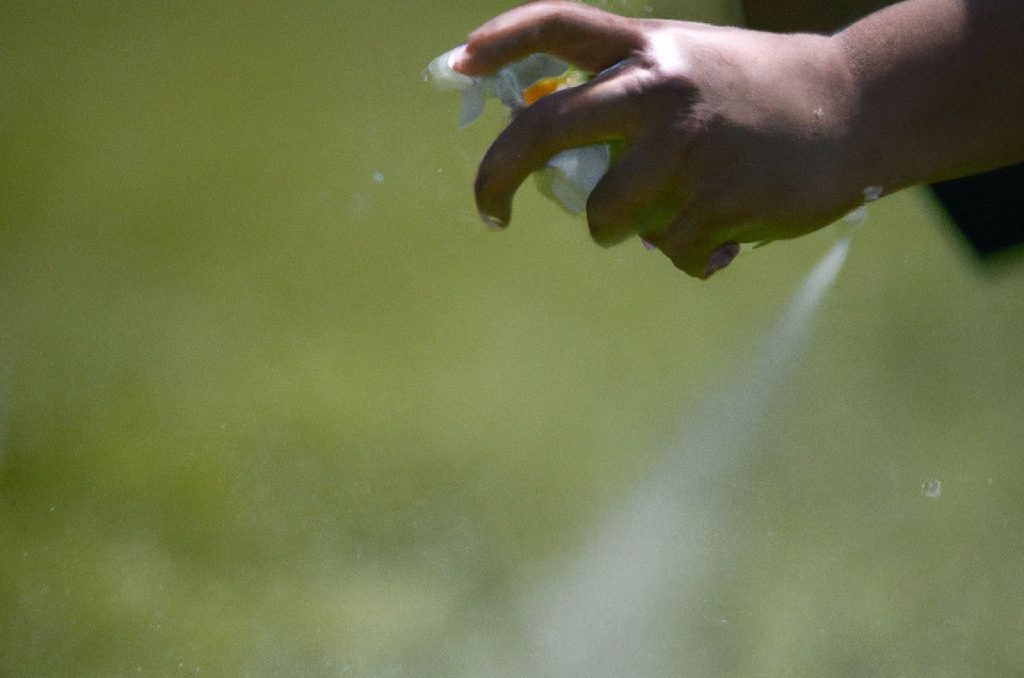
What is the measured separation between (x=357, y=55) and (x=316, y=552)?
44 centimetres

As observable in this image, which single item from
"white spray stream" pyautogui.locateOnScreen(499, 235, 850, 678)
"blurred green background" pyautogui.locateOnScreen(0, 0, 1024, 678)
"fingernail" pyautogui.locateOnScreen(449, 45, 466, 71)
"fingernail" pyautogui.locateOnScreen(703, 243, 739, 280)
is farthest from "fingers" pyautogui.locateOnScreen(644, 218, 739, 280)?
"white spray stream" pyautogui.locateOnScreen(499, 235, 850, 678)

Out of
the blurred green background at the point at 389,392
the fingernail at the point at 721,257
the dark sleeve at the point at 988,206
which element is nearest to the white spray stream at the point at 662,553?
the blurred green background at the point at 389,392

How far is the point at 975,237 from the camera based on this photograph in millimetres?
947

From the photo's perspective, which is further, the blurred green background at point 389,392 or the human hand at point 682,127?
the blurred green background at point 389,392

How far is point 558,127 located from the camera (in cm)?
46

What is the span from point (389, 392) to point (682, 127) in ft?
1.59

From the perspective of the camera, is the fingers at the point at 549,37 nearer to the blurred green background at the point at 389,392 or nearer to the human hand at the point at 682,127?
the human hand at the point at 682,127

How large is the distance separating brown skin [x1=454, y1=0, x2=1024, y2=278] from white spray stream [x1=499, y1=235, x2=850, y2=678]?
436mm

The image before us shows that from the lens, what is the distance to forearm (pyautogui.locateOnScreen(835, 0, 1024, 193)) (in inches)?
20.1

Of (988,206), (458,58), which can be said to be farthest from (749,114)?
(988,206)

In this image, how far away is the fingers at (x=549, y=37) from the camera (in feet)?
1.55

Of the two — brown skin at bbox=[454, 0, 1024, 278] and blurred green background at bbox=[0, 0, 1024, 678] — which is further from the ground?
brown skin at bbox=[454, 0, 1024, 278]

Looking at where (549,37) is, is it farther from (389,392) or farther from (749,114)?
(389,392)

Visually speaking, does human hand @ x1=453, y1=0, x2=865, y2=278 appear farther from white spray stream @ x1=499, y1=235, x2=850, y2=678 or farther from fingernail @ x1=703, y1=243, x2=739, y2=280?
white spray stream @ x1=499, y1=235, x2=850, y2=678
